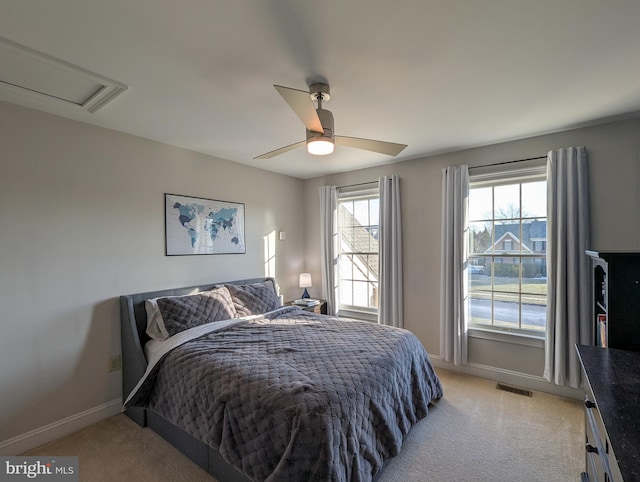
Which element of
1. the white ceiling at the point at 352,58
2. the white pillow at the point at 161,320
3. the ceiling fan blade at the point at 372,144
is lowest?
the white pillow at the point at 161,320

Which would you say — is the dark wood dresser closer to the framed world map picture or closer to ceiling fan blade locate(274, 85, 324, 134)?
ceiling fan blade locate(274, 85, 324, 134)

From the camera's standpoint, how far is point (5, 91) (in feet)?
6.44

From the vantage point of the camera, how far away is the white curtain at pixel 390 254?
370 centimetres

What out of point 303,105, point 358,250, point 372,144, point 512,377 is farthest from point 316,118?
point 512,377

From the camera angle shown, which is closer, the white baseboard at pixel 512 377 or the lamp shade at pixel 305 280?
the white baseboard at pixel 512 377

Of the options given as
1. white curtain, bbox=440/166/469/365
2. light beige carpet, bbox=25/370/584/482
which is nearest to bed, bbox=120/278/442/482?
light beige carpet, bbox=25/370/584/482

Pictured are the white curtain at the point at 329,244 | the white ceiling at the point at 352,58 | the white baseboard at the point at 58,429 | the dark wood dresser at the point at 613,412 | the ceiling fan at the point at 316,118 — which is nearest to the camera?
the dark wood dresser at the point at 613,412

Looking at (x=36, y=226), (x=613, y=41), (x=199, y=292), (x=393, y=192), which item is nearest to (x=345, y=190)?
(x=393, y=192)

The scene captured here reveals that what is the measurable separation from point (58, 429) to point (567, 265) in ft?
14.7

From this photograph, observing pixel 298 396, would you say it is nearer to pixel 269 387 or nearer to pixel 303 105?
pixel 269 387

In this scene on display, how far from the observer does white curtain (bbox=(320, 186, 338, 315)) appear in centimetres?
432

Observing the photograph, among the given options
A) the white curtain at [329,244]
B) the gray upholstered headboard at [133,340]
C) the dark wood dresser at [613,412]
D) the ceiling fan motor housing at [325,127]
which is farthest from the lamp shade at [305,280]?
the dark wood dresser at [613,412]

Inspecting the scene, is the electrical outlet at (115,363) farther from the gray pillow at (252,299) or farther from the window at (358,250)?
the window at (358,250)

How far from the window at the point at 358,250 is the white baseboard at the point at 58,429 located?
9.41 ft
